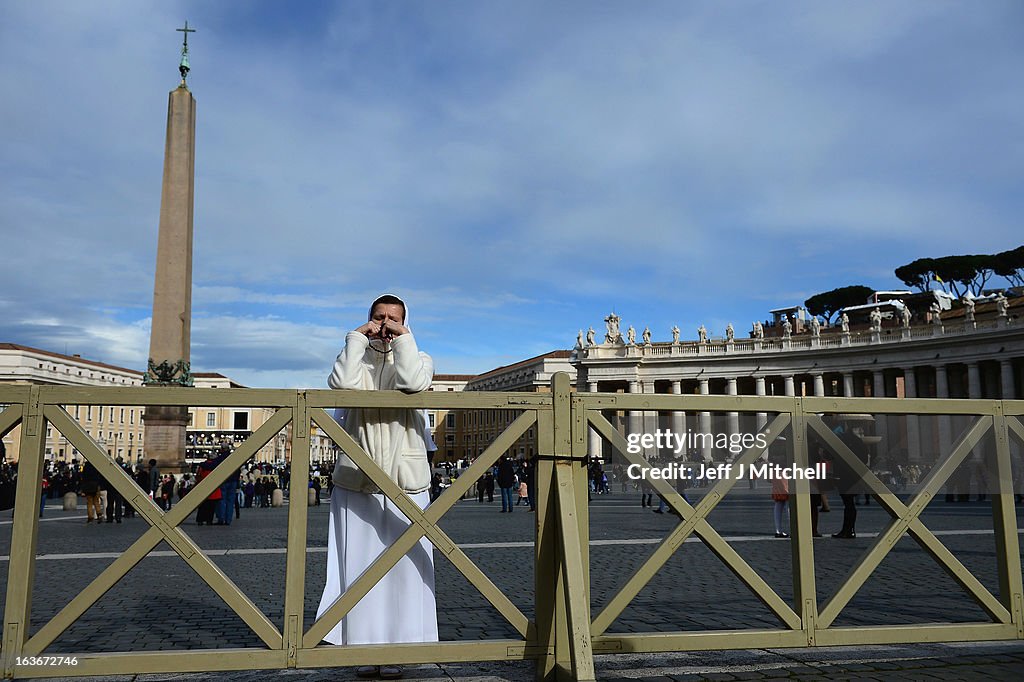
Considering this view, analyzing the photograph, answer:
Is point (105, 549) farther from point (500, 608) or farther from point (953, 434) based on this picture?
point (953, 434)

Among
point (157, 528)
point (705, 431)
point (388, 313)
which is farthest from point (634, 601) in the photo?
point (157, 528)

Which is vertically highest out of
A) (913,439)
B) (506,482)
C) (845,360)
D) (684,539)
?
(845,360)

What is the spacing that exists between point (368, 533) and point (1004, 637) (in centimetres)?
359

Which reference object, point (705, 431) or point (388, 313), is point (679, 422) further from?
point (388, 313)

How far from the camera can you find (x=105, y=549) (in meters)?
11.0

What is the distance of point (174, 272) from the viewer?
2539 cm

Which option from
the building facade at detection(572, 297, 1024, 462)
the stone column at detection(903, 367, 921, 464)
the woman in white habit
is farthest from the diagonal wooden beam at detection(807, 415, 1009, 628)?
the building facade at detection(572, 297, 1024, 462)

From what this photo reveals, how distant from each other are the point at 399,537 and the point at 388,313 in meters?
1.30

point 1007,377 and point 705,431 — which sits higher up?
point 1007,377

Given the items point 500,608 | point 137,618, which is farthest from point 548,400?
point 137,618

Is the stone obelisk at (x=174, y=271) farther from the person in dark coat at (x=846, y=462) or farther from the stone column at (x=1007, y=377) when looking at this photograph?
the stone column at (x=1007, y=377)

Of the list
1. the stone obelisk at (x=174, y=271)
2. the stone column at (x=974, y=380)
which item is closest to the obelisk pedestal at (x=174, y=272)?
the stone obelisk at (x=174, y=271)

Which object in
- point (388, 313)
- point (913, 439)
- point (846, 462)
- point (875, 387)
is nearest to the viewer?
point (846, 462)

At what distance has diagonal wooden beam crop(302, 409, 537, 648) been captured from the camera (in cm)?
393
